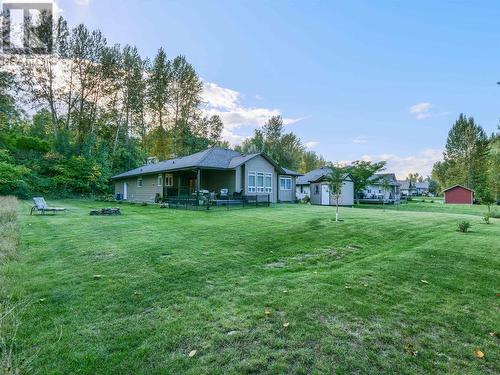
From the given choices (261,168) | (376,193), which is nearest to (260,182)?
(261,168)

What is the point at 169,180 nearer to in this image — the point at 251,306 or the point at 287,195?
the point at 287,195

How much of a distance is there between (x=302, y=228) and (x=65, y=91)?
35251mm

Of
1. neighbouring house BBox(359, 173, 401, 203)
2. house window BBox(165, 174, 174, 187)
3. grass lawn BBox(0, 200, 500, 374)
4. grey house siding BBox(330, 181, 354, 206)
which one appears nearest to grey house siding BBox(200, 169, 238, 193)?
house window BBox(165, 174, 174, 187)

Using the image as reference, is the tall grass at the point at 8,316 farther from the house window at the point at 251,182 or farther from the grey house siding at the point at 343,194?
the grey house siding at the point at 343,194

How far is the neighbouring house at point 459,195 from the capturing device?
44.0 metres

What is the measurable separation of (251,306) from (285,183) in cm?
2378

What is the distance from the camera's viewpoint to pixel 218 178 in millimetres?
23172

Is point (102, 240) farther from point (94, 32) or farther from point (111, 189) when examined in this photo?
point (94, 32)

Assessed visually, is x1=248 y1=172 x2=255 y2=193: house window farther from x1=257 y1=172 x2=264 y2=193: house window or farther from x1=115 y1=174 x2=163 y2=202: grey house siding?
x1=115 y1=174 x2=163 y2=202: grey house siding

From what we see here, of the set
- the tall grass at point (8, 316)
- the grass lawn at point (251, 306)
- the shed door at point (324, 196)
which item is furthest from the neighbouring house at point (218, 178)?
the grass lawn at point (251, 306)

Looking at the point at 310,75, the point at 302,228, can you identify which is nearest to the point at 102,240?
the point at 302,228

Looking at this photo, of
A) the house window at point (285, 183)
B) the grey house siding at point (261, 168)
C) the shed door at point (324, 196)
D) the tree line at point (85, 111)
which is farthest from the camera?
the tree line at point (85, 111)

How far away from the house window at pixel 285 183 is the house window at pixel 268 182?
2.62 m

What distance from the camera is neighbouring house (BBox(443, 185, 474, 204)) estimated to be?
4397cm
